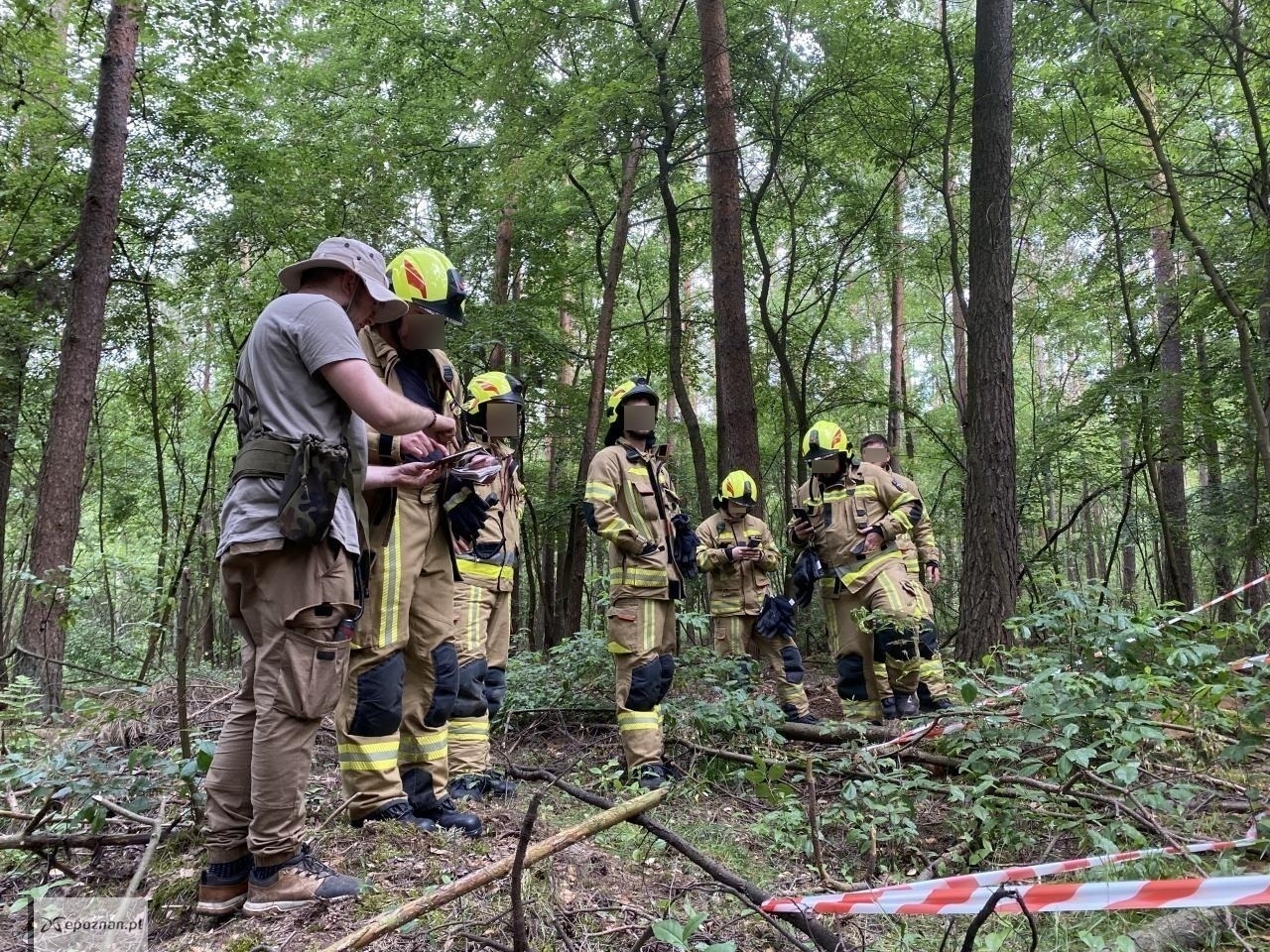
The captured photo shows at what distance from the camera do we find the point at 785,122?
10.4 m

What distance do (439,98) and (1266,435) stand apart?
12.3 metres

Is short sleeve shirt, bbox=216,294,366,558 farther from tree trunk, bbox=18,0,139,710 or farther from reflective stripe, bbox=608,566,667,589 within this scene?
tree trunk, bbox=18,0,139,710

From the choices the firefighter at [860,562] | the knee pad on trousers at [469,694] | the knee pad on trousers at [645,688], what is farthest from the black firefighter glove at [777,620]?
the knee pad on trousers at [469,694]

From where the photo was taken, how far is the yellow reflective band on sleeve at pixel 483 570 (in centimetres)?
456

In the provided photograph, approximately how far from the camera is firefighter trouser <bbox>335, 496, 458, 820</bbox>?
300 centimetres

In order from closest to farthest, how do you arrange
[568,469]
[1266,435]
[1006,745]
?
[1006,745], [1266,435], [568,469]

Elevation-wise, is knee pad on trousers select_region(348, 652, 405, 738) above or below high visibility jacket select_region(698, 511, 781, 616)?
below

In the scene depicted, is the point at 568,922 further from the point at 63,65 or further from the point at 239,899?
the point at 63,65

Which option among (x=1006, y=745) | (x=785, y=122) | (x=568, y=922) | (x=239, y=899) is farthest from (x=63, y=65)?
(x=1006, y=745)

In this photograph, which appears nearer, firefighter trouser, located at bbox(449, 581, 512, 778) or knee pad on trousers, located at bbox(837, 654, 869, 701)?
firefighter trouser, located at bbox(449, 581, 512, 778)

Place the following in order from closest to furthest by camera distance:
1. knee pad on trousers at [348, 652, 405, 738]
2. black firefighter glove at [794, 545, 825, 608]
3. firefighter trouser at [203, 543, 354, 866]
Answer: firefighter trouser at [203, 543, 354, 866]
knee pad on trousers at [348, 652, 405, 738]
black firefighter glove at [794, 545, 825, 608]

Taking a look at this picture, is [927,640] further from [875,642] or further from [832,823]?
[832,823]

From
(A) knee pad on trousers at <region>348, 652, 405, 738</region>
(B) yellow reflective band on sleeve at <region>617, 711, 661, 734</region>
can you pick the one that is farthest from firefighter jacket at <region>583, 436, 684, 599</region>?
(A) knee pad on trousers at <region>348, 652, 405, 738</region>

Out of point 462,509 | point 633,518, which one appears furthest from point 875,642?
point 462,509
